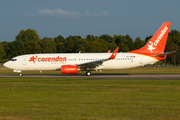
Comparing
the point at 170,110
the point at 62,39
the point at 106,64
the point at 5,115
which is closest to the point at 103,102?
the point at 170,110

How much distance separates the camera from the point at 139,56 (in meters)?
31.0

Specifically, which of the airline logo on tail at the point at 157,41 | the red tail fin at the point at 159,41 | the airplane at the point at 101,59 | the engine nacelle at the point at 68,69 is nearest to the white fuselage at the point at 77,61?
the airplane at the point at 101,59

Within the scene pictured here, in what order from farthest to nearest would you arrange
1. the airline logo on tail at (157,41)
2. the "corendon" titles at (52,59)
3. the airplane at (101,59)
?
the airline logo on tail at (157,41)
the "corendon" titles at (52,59)
the airplane at (101,59)

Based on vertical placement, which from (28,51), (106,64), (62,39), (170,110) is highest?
(62,39)

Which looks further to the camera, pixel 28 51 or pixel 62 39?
pixel 62 39

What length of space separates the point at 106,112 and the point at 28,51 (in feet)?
281

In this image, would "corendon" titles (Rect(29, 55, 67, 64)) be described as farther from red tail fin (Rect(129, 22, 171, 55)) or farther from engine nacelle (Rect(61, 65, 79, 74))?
red tail fin (Rect(129, 22, 171, 55))

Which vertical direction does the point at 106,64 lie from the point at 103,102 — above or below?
above

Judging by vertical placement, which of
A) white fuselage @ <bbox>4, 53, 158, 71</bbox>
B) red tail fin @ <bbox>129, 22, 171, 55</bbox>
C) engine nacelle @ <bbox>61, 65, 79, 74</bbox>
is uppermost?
red tail fin @ <bbox>129, 22, 171, 55</bbox>

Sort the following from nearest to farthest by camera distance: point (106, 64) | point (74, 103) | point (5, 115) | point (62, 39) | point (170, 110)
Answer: point (5, 115) → point (170, 110) → point (74, 103) → point (106, 64) → point (62, 39)

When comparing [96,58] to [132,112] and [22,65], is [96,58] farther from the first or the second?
[132,112]

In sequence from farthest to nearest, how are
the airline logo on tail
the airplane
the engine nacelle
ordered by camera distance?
the airline logo on tail < the airplane < the engine nacelle

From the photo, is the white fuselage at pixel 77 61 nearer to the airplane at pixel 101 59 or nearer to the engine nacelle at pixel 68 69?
the airplane at pixel 101 59

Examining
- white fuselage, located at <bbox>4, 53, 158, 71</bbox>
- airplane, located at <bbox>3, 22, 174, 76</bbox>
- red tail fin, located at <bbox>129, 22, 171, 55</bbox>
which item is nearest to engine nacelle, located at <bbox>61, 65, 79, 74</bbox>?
airplane, located at <bbox>3, 22, 174, 76</bbox>
